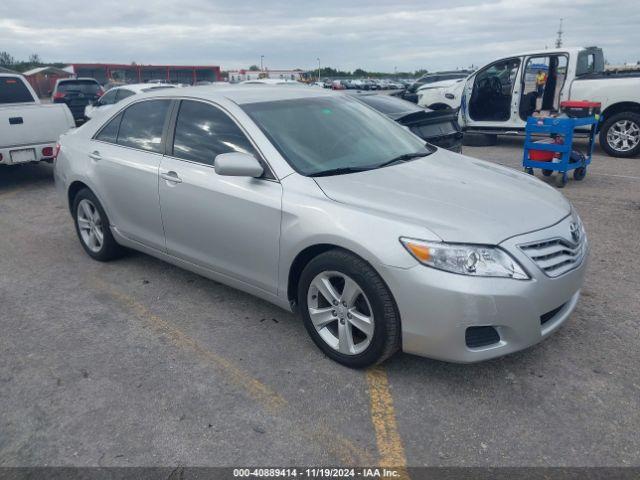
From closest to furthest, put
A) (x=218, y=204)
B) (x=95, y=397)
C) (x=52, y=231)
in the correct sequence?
(x=95, y=397) → (x=218, y=204) → (x=52, y=231)

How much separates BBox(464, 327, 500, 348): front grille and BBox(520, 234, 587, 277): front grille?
0.44 meters

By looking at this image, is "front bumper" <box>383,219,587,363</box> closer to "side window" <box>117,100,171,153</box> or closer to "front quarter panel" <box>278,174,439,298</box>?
"front quarter panel" <box>278,174,439,298</box>

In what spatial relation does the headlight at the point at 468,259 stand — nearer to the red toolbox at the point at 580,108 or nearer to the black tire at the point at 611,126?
the red toolbox at the point at 580,108

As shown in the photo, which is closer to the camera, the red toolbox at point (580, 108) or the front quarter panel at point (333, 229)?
the front quarter panel at point (333, 229)

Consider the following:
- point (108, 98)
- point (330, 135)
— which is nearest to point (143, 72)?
point (108, 98)

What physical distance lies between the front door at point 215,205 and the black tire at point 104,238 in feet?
A: 3.43

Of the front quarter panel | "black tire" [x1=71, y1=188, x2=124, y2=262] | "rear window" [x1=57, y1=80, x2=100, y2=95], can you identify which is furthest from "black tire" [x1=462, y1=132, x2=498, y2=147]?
"rear window" [x1=57, y1=80, x2=100, y2=95]

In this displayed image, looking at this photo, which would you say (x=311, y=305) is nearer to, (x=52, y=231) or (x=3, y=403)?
(x=3, y=403)

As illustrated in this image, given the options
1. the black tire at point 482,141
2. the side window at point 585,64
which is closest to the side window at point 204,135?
the side window at point 585,64

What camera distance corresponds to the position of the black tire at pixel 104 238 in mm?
4973

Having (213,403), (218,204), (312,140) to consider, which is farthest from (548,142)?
(213,403)

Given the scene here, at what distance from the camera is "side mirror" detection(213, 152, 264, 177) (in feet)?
11.3

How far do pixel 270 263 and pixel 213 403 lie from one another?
37.3 inches

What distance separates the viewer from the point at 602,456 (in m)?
2.55
